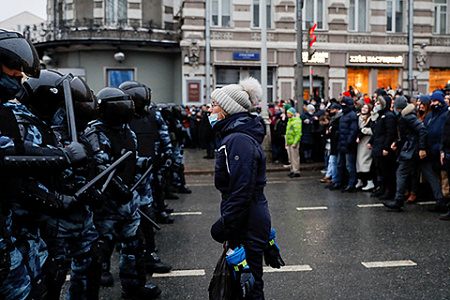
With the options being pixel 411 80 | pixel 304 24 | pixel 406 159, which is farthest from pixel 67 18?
pixel 406 159

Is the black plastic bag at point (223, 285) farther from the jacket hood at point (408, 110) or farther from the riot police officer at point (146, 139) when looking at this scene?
the jacket hood at point (408, 110)

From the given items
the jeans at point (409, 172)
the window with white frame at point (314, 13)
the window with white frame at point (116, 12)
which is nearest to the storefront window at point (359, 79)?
the window with white frame at point (314, 13)

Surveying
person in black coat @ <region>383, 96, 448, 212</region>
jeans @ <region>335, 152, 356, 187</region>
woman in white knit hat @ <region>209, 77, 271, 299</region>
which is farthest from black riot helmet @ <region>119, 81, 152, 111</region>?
jeans @ <region>335, 152, 356, 187</region>

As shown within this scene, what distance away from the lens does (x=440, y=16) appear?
25.0m

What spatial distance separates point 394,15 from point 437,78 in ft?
13.1

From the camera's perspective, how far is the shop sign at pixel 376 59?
77.8ft

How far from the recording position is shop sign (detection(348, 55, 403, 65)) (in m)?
23.7

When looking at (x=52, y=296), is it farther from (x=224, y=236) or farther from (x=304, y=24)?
(x=304, y=24)

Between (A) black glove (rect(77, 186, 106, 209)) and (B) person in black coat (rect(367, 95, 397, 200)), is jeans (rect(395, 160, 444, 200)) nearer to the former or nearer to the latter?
(B) person in black coat (rect(367, 95, 397, 200))

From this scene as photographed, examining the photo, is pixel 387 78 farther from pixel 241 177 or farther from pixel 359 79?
pixel 241 177

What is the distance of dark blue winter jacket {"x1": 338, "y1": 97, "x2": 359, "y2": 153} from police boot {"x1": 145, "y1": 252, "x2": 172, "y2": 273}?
6.27 metres

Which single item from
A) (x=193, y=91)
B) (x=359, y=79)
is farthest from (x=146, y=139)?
(x=359, y=79)

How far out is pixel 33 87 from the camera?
3264 mm

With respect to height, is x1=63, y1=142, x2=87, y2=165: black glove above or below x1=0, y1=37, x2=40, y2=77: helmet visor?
below
